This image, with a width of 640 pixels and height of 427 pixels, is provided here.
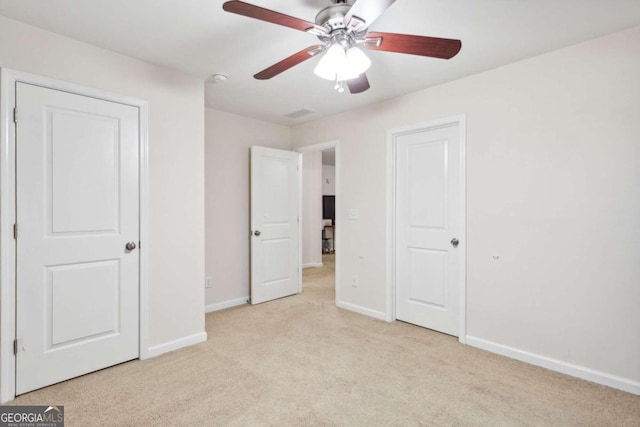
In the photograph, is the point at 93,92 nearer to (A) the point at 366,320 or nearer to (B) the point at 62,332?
(B) the point at 62,332

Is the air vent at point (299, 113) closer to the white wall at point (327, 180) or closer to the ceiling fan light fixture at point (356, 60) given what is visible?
the ceiling fan light fixture at point (356, 60)

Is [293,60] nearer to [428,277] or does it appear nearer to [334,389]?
[334,389]

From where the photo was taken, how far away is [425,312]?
3295 mm

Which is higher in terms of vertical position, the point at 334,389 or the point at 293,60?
the point at 293,60

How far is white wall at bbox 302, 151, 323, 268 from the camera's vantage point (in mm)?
6688

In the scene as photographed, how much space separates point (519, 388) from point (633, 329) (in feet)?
2.74

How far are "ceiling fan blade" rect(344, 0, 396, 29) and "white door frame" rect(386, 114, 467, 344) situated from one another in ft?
5.83

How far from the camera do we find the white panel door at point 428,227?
3.09 meters

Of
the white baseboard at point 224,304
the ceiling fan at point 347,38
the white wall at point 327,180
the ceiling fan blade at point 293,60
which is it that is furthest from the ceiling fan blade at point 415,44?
the white wall at point 327,180

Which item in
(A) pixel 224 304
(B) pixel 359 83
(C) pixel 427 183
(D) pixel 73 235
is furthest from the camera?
(A) pixel 224 304

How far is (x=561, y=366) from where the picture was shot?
7.91ft

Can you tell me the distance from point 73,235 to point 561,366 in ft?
12.0

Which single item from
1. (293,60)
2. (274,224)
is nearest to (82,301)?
(293,60)

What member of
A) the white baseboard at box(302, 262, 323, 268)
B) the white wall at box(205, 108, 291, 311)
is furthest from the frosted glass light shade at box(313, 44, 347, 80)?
the white baseboard at box(302, 262, 323, 268)
